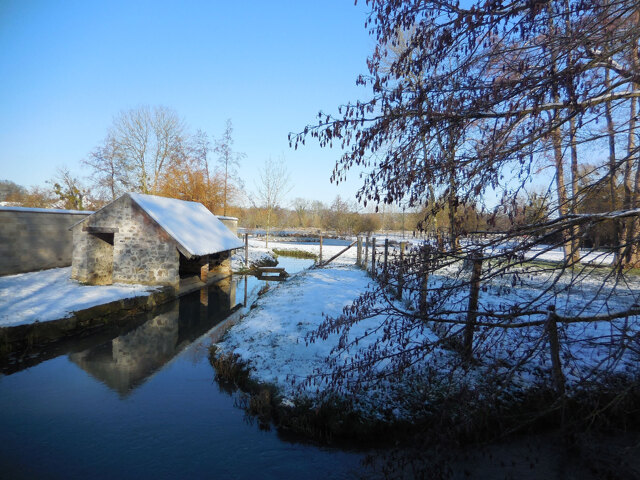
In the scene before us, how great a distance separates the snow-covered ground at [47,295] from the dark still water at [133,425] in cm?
139

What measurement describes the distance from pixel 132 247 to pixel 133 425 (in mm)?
9330

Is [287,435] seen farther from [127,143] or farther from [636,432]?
[127,143]

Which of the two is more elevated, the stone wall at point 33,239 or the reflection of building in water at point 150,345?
the stone wall at point 33,239

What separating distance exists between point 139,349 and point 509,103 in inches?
357

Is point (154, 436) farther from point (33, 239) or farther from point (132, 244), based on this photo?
point (33, 239)

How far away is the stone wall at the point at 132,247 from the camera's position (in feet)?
43.2

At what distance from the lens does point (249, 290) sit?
15375 mm

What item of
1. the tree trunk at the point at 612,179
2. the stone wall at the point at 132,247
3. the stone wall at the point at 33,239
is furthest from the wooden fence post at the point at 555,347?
the stone wall at the point at 33,239

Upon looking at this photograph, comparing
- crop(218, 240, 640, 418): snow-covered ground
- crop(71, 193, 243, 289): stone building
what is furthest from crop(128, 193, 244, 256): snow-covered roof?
crop(218, 240, 640, 418): snow-covered ground

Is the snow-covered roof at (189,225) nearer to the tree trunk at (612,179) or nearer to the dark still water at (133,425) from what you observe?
the dark still water at (133,425)

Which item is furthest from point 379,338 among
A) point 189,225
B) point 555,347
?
point 189,225

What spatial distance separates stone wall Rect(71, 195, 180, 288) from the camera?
13156mm

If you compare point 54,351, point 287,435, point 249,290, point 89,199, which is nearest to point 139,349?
point 54,351

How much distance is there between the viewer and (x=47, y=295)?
34.7 feet
